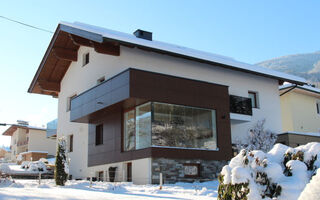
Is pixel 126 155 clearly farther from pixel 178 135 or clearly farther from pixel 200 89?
pixel 200 89

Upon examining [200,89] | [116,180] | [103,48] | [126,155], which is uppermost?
[103,48]

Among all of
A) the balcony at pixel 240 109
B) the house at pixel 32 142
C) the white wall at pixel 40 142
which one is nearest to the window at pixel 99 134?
the balcony at pixel 240 109

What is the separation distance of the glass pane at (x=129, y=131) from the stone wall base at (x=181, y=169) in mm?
1857

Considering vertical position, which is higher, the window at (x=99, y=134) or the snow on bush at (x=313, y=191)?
the window at (x=99, y=134)

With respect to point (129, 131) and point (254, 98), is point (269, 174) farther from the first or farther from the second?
point (254, 98)

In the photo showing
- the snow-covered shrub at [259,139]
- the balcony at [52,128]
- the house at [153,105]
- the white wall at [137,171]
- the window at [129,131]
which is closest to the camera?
the white wall at [137,171]

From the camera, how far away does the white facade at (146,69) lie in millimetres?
18141

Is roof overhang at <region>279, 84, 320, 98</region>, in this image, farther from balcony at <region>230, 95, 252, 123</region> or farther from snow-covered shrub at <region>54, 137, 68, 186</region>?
snow-covered shrub at <region>54, 137, 68, 186</region>

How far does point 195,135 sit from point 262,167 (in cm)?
1052

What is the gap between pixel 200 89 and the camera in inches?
674

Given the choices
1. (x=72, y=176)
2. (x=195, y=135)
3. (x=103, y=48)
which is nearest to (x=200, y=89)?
(x=195, y=135)

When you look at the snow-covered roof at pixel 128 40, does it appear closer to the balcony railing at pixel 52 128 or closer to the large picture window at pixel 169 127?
the large picture window at pixel 169 127

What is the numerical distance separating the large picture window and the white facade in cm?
135

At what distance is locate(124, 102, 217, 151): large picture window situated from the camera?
50.7 ft
